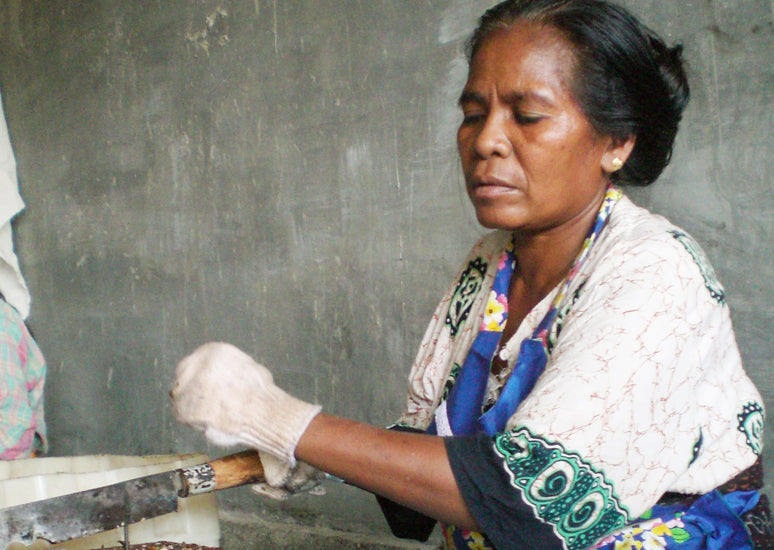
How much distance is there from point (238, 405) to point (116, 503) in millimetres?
305

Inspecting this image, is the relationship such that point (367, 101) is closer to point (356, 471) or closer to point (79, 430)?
point (356, 471)

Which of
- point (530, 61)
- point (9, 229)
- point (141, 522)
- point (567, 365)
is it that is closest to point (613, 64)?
point (530, 61)

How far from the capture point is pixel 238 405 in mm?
1225

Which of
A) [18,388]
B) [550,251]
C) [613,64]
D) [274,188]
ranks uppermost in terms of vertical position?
[613,64]

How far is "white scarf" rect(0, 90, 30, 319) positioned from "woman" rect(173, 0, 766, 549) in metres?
3.19

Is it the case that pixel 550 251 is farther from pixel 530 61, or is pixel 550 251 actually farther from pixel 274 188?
pixel 274 188

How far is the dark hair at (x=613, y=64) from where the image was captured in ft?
4.30

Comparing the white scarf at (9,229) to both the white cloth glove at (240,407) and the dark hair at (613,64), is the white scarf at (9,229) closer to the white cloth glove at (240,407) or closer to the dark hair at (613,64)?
the white cloth glove at (240,407)

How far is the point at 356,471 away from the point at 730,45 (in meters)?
1.55

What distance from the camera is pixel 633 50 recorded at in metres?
1.33

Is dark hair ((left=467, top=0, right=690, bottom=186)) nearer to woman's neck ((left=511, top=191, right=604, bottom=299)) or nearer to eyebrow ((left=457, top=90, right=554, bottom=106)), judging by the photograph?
eyebrow ((left=457, top=90, right=554, bottom=106))

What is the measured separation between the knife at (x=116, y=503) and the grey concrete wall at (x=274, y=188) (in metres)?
1.32

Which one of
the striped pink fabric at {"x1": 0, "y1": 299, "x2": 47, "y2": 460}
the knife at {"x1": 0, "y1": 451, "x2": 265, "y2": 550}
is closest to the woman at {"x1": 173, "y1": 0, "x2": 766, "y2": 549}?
the knife at {"x1": 0, "y1": 451, "x2": 265, "y2": 550}

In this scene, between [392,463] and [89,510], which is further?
[89,510]
